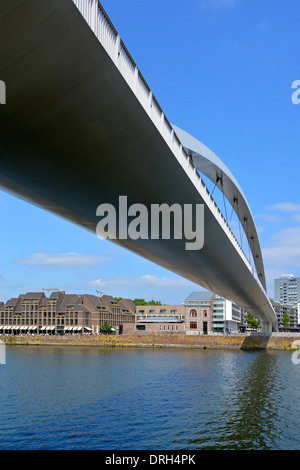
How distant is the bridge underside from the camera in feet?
24.5

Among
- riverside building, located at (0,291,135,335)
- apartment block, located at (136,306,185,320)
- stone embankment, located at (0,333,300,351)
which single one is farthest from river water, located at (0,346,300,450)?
apartment block, located at (136,306,185,320)

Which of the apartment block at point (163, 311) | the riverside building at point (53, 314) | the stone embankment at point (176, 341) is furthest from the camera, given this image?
the apartment block at point (163, 311)

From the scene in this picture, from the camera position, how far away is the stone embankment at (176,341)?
7850cm

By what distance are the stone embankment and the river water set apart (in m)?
45.4

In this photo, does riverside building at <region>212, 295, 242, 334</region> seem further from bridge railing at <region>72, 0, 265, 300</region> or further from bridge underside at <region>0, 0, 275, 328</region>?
bridge railing at <region>72, 0, 265, 300</region>

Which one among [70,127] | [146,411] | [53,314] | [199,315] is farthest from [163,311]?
[70,127]

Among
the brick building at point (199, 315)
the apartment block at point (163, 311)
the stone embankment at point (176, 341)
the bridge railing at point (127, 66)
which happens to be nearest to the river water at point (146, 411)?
the bridge railing at point (127, 66)

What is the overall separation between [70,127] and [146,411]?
1416 cm

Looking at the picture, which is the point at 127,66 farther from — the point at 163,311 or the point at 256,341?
the point at 163,311

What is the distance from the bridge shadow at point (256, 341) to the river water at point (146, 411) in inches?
1770

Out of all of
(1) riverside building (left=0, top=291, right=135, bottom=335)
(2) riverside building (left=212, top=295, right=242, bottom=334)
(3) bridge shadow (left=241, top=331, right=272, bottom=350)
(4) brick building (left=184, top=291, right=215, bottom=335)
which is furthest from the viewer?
(1) riverside building (left=0, top=291, right=135, bottom=335)

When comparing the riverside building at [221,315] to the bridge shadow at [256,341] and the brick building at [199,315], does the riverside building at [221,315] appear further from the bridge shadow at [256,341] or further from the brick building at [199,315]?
the bridge shadow at [256,341]

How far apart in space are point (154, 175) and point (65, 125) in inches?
175

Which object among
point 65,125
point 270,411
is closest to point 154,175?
point 65,125
